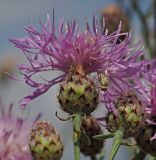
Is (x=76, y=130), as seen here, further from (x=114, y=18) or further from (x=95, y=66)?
(x=114, y=18)

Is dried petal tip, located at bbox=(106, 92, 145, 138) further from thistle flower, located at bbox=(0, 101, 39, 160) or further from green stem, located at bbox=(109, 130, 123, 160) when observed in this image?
thistle flower, located at bbox=(0, 101, 39, 160)

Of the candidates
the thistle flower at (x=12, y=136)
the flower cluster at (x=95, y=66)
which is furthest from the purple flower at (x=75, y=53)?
the thistle flower at (x=12, y=136)

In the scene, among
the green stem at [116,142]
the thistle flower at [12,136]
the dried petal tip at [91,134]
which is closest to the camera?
the green stem at [116,142]

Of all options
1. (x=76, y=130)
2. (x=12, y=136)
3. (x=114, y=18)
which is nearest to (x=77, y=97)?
(x=76, y=130)

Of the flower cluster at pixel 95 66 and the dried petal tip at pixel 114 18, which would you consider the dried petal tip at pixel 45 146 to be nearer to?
the flower cluster at pixel 95 66

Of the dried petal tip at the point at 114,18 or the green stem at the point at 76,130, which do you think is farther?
the dried petal tip at the point at 114,18

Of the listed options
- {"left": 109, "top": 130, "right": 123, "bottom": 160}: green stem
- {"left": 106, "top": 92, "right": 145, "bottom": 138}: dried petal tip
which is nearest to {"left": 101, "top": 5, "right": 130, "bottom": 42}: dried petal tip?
{"left": 106, "top": 92, "right": 145, "bottom": 138}: dried petal tip
